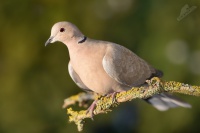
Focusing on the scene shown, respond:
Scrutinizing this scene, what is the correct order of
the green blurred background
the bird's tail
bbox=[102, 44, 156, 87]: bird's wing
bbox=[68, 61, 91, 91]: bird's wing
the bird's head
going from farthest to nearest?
1. the green blurred background
2. the bird's tail
3. bbox=[68, 61, 91, 91]: bird's wing
4. bbox=[102, 44, 156, 87]: bird's wing
5. the bird's head

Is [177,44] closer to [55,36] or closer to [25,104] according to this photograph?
[25,104]

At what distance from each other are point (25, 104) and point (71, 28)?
4.93m

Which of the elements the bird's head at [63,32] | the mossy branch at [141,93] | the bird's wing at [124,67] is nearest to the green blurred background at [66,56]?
the bird's wing at [124,67]

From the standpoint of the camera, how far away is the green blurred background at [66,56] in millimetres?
8266

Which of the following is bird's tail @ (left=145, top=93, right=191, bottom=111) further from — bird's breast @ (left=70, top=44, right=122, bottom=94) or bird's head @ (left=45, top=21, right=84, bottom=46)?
bird's head @ (left=45, top=21, right=84, bottom=46)

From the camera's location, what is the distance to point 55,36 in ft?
12.0

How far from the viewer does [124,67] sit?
4.01 m

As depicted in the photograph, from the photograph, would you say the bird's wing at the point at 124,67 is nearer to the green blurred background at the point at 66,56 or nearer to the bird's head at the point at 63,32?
the bird's head at the point at 63,32

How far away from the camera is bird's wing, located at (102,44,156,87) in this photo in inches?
151

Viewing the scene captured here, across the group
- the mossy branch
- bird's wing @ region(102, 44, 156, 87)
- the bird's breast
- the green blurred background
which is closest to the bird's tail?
bird's wing @ region(102, 44, 156, 87)

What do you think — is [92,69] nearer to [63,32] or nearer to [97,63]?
[97,63]

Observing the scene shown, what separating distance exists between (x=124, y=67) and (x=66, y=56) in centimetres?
449

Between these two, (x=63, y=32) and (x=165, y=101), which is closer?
(x=63, y=32)

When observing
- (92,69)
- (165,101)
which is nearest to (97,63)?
(92,69)
